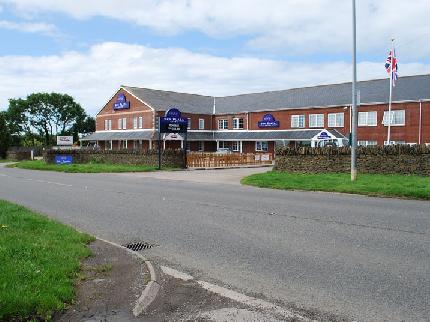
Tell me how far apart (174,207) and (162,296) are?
747 centimetres

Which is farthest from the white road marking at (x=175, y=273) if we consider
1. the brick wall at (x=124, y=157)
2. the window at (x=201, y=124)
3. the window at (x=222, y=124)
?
the window at (x=222, y=124)

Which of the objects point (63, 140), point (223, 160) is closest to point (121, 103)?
point (63, 140)

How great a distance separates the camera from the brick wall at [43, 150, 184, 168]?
1426 inches

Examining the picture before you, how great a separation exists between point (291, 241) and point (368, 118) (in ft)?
142

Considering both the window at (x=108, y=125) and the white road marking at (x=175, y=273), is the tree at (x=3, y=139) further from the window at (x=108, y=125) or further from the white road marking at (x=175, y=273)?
the white road marking at (x=175, y=273)

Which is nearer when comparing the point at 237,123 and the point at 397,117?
the point at 397,117

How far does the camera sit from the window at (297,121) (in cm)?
5438

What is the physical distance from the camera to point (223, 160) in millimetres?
40812

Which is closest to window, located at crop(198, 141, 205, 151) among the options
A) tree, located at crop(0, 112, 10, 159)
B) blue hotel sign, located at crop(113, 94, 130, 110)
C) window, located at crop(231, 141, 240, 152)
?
window, located at crop(231, 141, 240, 152)

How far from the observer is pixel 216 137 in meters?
63.5

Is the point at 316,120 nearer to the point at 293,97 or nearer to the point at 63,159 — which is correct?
the point at 293,97

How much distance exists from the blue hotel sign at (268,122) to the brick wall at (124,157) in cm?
2316

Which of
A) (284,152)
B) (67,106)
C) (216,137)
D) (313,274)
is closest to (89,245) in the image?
(313,274)

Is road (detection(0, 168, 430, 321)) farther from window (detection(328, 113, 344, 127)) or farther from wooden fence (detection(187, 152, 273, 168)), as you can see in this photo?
window (detection(328, 113, 344, 127))
